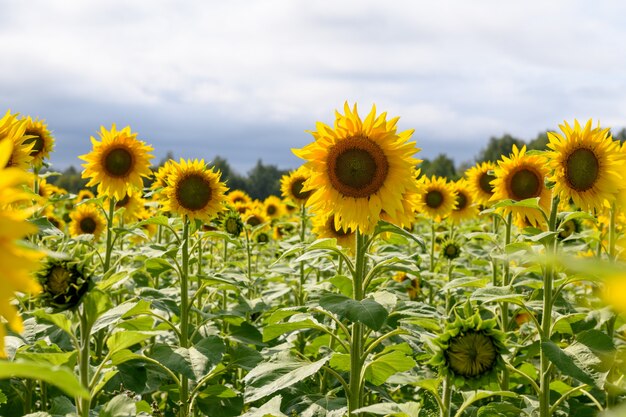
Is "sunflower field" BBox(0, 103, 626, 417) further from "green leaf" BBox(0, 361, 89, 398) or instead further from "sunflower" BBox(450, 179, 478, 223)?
"sunflower" BBox(450, 179, 478, 223)

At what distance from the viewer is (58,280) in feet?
6.52

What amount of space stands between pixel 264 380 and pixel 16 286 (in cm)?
209

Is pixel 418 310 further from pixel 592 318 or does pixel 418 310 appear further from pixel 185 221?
pixel 185 221

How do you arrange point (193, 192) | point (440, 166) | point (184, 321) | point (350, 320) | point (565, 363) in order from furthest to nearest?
point (440, 166) → point (193, 192) → point (184, 321) → point (565, 363) → point (350, 320)

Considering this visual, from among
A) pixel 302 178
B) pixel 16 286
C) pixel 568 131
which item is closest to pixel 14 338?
pixel 16 286

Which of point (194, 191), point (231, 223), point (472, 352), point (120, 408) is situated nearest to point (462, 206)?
point (231, 223)

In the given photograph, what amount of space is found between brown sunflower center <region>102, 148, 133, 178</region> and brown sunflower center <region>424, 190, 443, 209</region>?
3583 mm

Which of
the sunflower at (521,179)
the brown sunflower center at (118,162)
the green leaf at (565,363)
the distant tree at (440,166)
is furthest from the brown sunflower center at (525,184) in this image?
the distant tree at (440,166)

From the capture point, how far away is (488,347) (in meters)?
2.34

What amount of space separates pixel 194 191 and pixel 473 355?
2.84 meters

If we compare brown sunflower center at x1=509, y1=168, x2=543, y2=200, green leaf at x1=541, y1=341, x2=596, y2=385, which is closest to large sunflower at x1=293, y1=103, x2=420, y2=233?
green leaf at x1=541, y1=341, x2=596, y2=385

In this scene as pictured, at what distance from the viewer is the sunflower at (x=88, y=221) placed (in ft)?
26.5

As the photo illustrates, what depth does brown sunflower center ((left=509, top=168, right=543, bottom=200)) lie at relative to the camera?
16.4ft

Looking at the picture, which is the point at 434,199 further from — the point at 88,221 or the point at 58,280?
the point at 58,280
